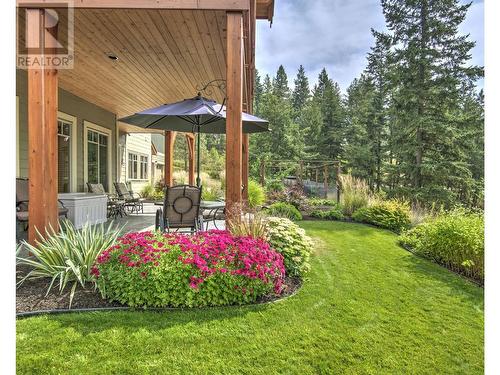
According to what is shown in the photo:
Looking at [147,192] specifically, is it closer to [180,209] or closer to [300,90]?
[180,209]

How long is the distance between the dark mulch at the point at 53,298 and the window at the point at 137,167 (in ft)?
35.7

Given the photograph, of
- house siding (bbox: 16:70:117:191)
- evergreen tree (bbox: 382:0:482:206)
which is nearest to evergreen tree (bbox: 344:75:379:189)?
evergreen tree (bbox: 382:0:482:206)

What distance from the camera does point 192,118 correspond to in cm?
537

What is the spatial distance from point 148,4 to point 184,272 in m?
3.05

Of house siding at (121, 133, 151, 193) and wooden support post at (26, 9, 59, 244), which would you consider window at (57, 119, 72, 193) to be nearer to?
house siding at (121, 133, 151, 193)

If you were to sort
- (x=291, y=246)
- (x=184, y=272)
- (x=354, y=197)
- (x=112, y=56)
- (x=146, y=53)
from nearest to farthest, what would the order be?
1. (x=184, y=272)
2. (x=291, y=246)
3. (x=146, y=53)
4. (x=112, y=56)
5. (x=354, y=197)

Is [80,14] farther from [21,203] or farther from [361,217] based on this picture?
[361,217]

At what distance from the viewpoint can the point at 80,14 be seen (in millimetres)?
3748

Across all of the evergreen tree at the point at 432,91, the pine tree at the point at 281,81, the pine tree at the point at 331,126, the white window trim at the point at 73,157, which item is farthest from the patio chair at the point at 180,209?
the pine tree at the point at 281,81

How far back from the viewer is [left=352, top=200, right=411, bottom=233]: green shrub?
7012 millimetres

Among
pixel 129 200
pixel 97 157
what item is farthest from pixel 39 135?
pixel 97 157

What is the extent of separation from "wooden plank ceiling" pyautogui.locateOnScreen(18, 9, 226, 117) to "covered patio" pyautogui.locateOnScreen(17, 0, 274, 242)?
0.5 inches

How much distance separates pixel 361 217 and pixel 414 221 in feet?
3.98

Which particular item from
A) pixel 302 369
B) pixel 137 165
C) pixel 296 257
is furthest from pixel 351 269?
pixel 137 165
